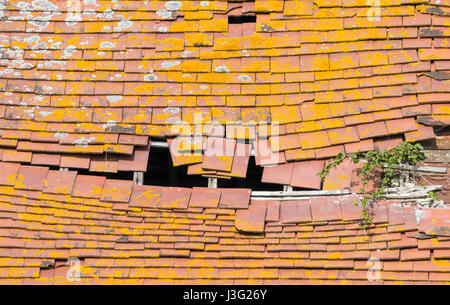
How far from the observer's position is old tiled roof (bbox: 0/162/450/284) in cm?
764

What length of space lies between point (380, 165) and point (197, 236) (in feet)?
7.29

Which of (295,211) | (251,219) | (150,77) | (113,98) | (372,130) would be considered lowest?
(251,219)

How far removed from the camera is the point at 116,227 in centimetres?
800

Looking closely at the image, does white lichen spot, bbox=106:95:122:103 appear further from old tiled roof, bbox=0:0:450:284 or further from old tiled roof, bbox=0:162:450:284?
old tiled roof, bbox=0:162:450:284

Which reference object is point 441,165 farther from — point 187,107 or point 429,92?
point 187,107

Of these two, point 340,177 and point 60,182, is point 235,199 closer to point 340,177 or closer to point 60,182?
point 340,177

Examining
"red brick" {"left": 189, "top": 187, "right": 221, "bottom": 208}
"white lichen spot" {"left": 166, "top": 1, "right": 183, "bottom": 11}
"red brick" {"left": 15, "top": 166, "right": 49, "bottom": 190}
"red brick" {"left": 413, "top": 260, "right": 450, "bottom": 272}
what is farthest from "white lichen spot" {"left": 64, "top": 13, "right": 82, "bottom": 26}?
"red brick" {"left": 413, "top": 260, "right": 450, "bottom": 272}

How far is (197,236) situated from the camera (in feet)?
25.9

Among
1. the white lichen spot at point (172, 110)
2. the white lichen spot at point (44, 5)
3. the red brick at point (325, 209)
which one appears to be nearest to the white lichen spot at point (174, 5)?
the white lichen spot at point (172, 110)

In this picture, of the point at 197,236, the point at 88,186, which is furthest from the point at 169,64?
the point at 197,236

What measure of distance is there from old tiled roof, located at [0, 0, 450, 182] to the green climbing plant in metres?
0.15

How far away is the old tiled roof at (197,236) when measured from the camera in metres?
7.64

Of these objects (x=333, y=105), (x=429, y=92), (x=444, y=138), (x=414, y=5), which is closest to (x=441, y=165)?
(x=444, y=138)

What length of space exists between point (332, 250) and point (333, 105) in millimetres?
1688
